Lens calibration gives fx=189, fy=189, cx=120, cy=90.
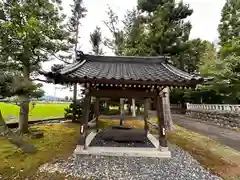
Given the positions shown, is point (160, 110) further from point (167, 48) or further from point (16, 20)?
point (167, 48)

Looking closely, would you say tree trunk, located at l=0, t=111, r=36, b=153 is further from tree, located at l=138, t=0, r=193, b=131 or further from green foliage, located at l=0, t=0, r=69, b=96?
tree, located at l=138, t=0, r=193, b=131

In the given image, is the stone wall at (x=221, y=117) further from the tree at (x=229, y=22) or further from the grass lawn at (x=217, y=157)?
the tree at (x=229, y=22)

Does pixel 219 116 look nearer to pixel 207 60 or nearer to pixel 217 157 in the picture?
pixel 207 60

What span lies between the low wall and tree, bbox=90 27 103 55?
40.3ft

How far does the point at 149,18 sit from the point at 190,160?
10699 millimetres

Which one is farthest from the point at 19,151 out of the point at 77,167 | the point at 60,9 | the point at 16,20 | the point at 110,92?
the point at 60,9

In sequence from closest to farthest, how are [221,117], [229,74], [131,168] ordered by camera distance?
[131,168]
[229,74]
[221,117]

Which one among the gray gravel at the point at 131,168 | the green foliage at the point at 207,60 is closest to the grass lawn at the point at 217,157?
the gray gravel at the point at 131,168

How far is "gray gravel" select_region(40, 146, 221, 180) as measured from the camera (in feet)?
14.2

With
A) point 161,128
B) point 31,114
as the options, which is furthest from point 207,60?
point 31,114

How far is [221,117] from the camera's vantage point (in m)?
13.8

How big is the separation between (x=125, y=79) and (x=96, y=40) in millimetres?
17109

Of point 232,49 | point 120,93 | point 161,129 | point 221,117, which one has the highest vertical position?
point 232,49

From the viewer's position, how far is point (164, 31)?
1249 centimetres
